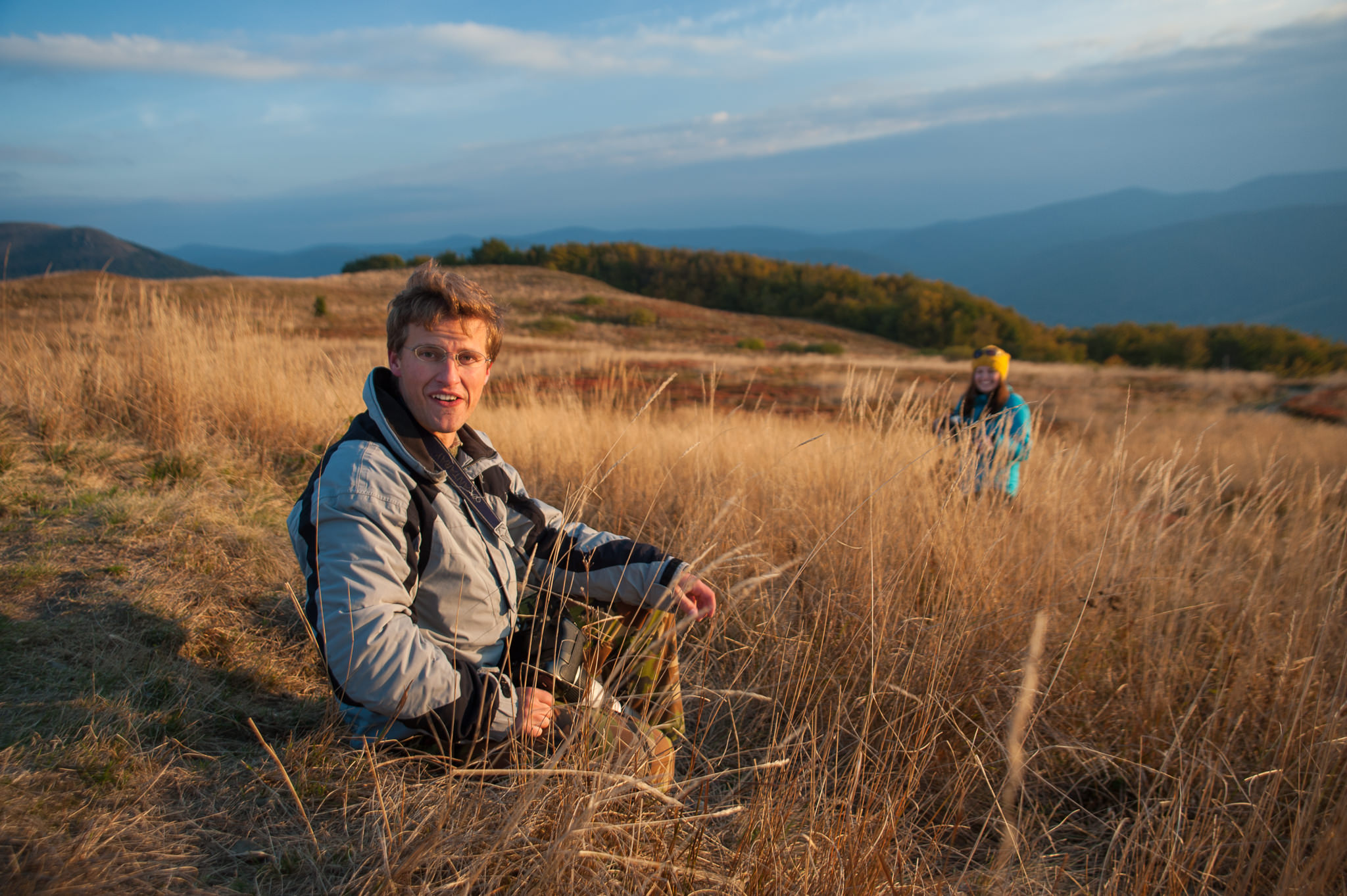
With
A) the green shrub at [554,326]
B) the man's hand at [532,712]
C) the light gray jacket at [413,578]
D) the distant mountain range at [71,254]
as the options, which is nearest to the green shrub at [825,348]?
the green shrub at [554,326]

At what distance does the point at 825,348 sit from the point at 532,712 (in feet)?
93.3

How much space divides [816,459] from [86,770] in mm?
3189

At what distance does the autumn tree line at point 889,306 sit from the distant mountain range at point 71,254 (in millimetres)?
28627

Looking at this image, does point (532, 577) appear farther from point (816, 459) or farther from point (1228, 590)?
point (1228, 590)

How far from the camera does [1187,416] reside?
1197 centimetres

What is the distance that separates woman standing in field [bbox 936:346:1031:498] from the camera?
327 centimetres

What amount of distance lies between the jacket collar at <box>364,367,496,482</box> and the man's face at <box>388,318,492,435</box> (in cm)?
4

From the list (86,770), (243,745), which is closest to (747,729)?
(243,745)

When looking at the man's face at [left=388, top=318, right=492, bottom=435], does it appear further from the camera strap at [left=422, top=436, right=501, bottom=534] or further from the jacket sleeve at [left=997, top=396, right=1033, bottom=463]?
the jacket sleeve at [left=997, top=396, right=1033, bottom=463]

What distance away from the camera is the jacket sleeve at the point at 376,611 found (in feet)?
4.84

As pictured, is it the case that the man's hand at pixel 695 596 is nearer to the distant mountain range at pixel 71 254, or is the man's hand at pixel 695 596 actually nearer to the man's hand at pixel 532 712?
the man's hand at pixel 532 712

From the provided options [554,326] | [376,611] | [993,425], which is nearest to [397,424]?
[376,611]

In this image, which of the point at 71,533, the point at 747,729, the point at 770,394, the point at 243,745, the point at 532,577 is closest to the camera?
the point at 243,745

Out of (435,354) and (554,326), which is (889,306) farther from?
(435,354)
